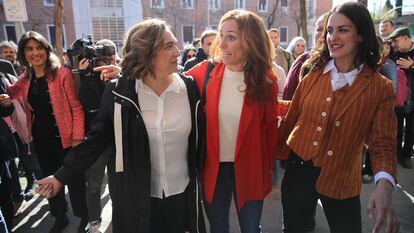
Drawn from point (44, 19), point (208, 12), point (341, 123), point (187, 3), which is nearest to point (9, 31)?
point (44, 19)

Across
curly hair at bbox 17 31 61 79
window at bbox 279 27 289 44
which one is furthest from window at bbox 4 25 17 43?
curly hair at bbox 17 31 61 79

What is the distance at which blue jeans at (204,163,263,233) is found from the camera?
2.04 m

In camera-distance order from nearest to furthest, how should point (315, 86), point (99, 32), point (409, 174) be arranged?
1. point (315, 86)
2. point (409, 174)
3. point (99, 32)

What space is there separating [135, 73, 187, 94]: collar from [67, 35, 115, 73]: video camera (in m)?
0.93

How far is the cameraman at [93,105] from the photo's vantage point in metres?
2.52

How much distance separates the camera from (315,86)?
183 cm

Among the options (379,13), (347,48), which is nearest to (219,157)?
(347,48)

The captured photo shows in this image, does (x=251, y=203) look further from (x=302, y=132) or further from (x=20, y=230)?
(x=20, y=230)

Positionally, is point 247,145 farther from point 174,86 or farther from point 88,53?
point 88,53

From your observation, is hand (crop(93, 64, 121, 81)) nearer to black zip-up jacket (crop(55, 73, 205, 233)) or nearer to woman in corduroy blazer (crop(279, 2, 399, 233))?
black zip-up jacket (crop(55, 73, 205, 233))

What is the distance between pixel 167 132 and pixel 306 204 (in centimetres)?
100

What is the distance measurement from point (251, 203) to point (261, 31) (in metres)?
1.15

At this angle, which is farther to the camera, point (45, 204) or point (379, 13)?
point (379, 13)

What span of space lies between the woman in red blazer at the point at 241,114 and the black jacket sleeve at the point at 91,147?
1.97 feet
